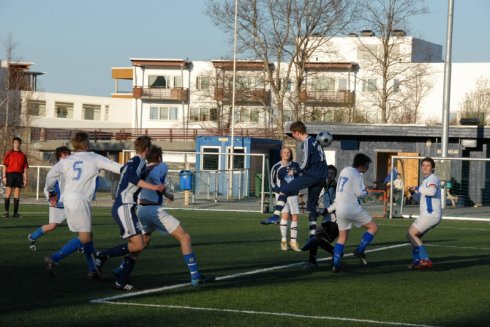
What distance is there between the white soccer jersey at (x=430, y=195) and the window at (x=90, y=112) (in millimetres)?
89724

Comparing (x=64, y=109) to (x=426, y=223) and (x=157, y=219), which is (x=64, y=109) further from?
(x=157, y=219)

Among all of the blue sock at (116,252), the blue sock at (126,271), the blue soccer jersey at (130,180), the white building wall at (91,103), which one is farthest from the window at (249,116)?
the blue sock at (126,271)

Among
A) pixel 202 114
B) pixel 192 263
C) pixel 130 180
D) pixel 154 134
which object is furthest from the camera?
pixel 202 114

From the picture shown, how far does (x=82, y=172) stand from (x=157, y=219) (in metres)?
1.14

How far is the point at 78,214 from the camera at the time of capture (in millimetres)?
11102

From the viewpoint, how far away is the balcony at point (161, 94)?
3276 inches

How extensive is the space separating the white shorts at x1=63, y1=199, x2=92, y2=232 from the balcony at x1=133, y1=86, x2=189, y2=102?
237 ft

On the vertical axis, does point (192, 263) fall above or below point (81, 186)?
below

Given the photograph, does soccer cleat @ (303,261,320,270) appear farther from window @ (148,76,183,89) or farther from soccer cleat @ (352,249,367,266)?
window @ (148,76,183,89)

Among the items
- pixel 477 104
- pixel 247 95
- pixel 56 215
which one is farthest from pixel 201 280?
pixel 477 104

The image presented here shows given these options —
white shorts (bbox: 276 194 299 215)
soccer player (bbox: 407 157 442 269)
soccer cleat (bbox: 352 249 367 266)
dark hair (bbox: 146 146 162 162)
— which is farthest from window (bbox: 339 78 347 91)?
dark hair (bbox: 146 146 162 162)

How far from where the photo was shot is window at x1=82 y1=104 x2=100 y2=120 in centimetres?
10162

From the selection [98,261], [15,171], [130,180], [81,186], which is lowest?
[98,261]

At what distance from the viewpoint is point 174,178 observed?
136 feet
